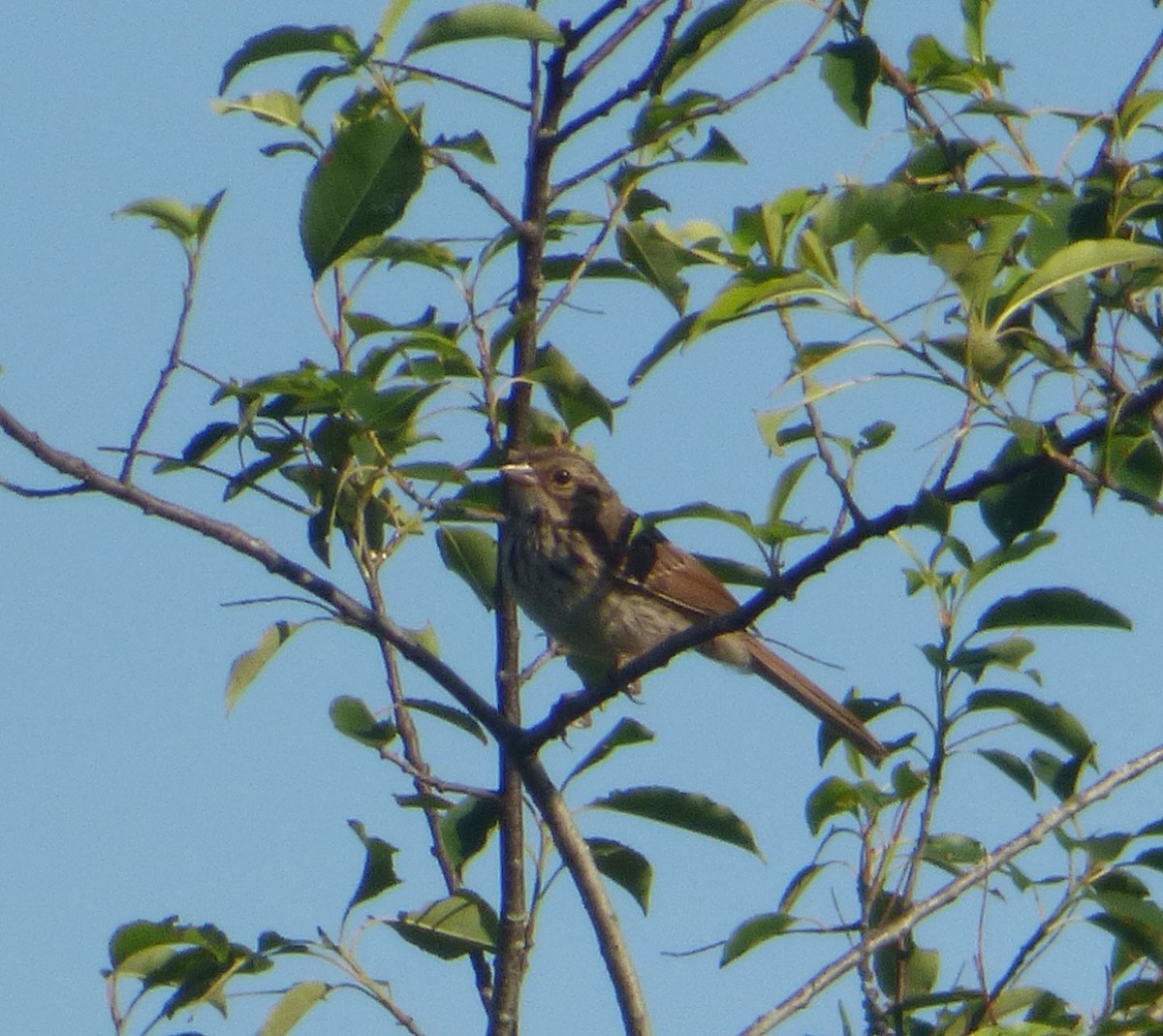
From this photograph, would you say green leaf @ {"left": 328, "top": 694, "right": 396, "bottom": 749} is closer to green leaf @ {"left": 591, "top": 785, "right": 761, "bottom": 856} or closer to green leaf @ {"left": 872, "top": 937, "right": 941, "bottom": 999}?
green leaf @ {"left": 591, "top": 785, "right": 761, "bottom": 856}

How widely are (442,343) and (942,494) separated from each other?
1.08 metres

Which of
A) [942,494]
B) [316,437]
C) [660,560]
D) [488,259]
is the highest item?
[660,560]

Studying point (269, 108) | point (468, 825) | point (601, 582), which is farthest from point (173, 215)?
point (601, 582)

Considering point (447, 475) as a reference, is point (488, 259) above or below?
above

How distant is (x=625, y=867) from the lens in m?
3.91

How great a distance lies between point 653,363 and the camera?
2969 millimetres

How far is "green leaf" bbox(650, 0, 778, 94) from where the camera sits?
10.8 feet

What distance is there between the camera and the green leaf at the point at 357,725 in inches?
150

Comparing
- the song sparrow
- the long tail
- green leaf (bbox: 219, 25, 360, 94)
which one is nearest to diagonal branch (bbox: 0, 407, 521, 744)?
green leaf (bbox: 219, 25, 360, 94)

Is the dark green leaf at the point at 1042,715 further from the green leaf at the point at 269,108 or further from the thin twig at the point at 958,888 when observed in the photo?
the green leaf at the point at 269,108

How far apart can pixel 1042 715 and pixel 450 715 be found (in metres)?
1.20

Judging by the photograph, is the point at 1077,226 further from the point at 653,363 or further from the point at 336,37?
the point at 336,37

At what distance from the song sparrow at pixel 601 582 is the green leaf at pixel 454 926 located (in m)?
2.53

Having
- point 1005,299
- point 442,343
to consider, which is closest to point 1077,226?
point 1005,299
